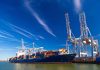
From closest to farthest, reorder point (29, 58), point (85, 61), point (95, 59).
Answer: point (95, 59) → point (85, 61) → point (29, 58)

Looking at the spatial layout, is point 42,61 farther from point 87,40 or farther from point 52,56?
point 87,40

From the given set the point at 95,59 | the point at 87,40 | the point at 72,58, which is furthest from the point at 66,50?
the point at 95,59

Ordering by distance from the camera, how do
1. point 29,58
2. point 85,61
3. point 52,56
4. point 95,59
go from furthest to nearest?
point 29,58
point 52,56
point 85,61
point 95,59

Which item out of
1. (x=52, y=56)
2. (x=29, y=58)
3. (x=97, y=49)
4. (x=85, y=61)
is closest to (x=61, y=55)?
(x=52, y=56)

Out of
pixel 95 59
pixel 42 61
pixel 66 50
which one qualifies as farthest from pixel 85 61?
pixel 42 61

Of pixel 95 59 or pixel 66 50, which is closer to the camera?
pixel 95 59

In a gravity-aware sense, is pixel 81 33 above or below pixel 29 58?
above

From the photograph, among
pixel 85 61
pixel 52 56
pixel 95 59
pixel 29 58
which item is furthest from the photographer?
pixel 29 58

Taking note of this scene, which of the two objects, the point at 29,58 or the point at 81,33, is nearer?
the point at 81,33

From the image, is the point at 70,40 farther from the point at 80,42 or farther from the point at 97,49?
the point at 97,49

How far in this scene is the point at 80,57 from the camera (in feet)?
350

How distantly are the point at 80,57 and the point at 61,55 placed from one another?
38.1ft

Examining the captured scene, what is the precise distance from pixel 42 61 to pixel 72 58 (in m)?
16.9

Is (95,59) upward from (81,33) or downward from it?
downward
